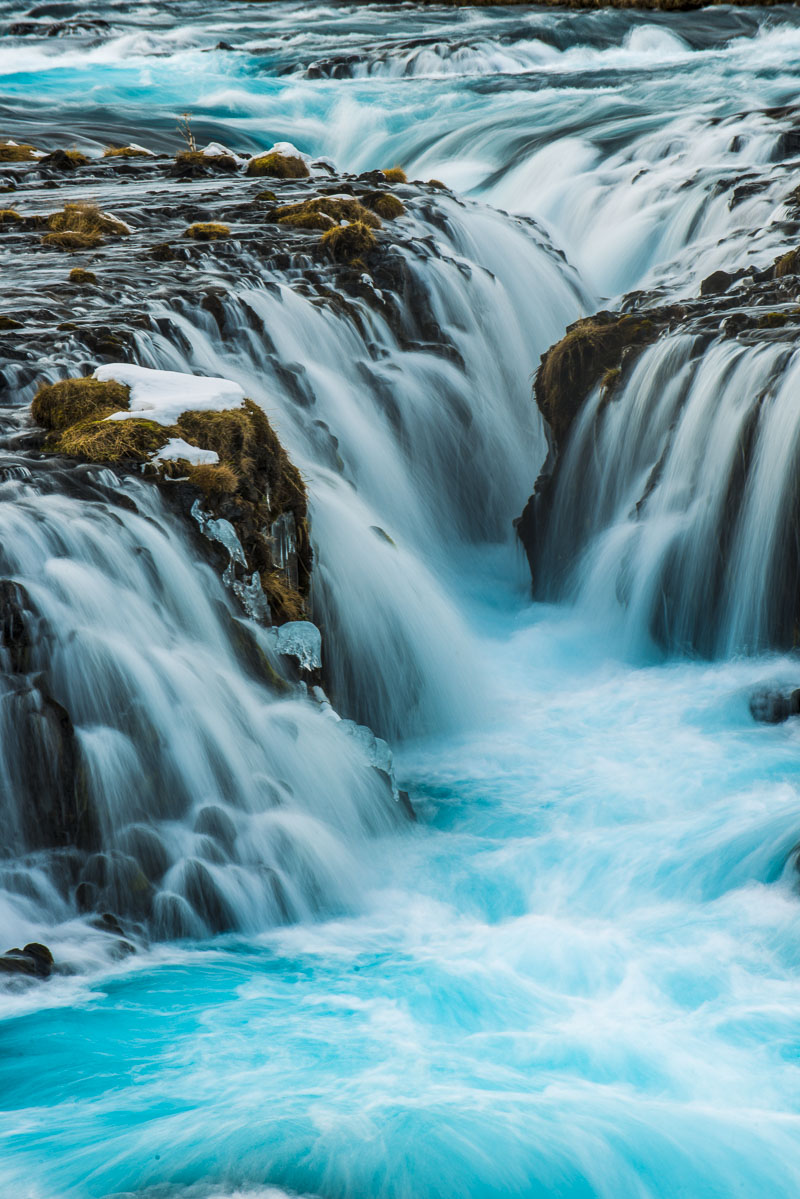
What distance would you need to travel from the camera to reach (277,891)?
6.33m

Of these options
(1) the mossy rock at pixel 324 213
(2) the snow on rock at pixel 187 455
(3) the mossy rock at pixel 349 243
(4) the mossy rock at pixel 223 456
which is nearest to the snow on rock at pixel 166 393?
(4) the mossy rock at pixel 223 456

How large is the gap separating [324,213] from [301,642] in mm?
8492

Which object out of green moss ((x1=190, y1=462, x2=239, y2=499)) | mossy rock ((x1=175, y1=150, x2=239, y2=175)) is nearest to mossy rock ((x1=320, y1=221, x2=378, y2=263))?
green moss ((x1=190, y1=462, x2=239, y2=499))

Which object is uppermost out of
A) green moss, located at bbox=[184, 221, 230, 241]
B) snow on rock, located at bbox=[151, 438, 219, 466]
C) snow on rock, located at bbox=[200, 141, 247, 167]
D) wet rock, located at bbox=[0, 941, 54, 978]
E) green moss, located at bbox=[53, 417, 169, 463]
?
snow on rock, located at bbox=[200, 141, 247, 167]

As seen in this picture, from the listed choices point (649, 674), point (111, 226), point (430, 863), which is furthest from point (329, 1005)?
point (111, 226)

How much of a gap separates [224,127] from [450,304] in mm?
14388

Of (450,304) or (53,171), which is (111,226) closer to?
(450,304)

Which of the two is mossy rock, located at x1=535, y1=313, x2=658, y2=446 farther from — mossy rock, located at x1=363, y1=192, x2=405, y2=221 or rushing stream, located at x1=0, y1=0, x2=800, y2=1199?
mossy rock, located at x1=363, y1=192, x2=405, y2=221

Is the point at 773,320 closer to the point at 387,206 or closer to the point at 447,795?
the point at 447,795

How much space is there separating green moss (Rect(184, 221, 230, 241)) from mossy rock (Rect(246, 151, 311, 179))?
555 centimetres

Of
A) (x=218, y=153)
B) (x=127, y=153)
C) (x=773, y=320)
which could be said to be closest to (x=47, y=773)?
(x=773, y=320)

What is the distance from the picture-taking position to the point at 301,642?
7.45 metres

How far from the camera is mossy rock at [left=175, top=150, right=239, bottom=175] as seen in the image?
18.8 m

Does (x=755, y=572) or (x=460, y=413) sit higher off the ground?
(x=460, y=413)
